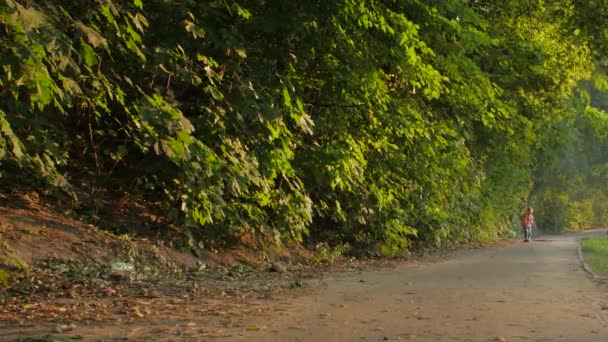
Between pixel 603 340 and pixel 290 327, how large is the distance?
9.17 ft

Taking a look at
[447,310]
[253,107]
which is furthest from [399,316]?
[253,107]

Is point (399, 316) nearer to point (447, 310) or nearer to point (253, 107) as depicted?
point (447, 310)

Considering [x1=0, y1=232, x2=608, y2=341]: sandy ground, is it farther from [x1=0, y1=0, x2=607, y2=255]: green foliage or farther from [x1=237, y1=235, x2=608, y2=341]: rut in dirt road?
[x1=0, y1=0, x2=607, y2=255]: green foliage

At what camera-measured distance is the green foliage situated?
8750mm

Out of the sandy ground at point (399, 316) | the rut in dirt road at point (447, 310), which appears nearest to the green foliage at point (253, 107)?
the sandy ground at point (399, 316)

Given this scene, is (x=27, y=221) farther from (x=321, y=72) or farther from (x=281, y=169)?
(x=321, y=72)

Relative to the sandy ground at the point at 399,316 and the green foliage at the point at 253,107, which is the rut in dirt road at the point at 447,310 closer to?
the sandy ground at the point at 399,316

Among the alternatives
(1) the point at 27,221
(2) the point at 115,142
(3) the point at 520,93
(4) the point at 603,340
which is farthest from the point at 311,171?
(3) the point at 520,93

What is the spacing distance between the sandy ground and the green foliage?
2275 millimetres

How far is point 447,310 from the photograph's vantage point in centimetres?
791

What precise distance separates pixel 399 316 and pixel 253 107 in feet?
14.7

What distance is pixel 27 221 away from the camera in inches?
400

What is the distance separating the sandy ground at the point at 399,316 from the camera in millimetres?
6211

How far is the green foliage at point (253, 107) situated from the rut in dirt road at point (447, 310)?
7.87 ft
